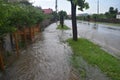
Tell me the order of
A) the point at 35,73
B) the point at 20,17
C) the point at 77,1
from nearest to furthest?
1. the point at 35,73
2. the point at 20,17
3. the point at 77,1

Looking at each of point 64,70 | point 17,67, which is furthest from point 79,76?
point 17,67

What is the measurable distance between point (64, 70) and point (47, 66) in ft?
3.25

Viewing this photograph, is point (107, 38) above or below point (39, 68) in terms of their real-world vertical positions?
below

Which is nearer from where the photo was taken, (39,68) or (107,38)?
(39,68)

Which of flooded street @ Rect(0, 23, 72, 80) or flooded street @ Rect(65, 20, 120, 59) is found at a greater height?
flooded street @ Rect(0, 23, 72, 80)

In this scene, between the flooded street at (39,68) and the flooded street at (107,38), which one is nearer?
the flooded street at (39,68)

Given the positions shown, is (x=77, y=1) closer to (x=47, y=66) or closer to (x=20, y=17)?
(x=20, y=17)

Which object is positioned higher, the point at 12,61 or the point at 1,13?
the point at 1,13

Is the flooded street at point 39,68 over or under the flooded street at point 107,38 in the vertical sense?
over

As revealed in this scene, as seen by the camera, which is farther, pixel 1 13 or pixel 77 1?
pixel 77 1

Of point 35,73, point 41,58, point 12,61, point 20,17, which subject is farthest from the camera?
point 20,17

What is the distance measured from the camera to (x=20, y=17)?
42.8ft

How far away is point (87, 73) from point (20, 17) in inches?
248

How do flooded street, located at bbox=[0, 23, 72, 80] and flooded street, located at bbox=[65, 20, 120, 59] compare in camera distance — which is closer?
flooded street, located at bbox=[0, 23, 72, 80]
